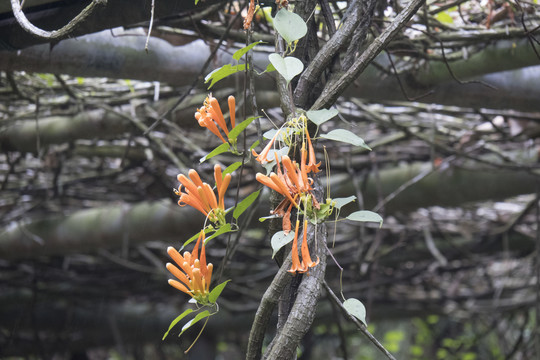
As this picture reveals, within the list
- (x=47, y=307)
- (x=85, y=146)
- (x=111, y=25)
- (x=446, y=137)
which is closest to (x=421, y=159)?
(x=446, y=137)

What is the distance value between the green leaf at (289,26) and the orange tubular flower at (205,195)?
→ 6.1 inches

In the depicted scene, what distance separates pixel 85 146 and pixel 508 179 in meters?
1.34

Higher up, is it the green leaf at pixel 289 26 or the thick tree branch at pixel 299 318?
the green leaf at pixel 289 26

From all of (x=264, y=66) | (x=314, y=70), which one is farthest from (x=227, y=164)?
(x=314, y=70)

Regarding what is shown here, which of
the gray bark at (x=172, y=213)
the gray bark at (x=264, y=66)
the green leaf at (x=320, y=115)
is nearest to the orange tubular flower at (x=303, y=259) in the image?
the green leaf at (x=320, y=115)

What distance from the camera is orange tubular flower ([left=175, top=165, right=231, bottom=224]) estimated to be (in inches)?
22.9

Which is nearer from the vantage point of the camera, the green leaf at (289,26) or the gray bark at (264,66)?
the green leaf at (289,26)

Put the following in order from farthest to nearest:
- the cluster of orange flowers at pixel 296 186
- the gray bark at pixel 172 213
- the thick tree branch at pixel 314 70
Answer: the gray bark at pixel 172 213 → the thick tree branch at pixel 314 70 → the cluster of orange flowers at pixel 296 186

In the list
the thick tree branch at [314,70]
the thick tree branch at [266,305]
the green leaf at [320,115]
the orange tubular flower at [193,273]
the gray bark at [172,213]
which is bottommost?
the gray bark at [172,213]

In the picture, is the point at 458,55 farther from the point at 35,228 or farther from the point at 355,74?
the point at 35,228

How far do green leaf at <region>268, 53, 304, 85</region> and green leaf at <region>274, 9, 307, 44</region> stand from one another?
0.03m

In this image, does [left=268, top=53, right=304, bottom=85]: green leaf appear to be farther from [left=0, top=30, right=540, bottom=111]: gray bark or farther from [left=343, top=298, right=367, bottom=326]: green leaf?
[left=0, top=30, right=540, bottom=111]: gray bark

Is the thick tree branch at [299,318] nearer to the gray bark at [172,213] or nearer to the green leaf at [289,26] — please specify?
the green leaf at [289,26]

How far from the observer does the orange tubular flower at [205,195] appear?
22.9 inches
